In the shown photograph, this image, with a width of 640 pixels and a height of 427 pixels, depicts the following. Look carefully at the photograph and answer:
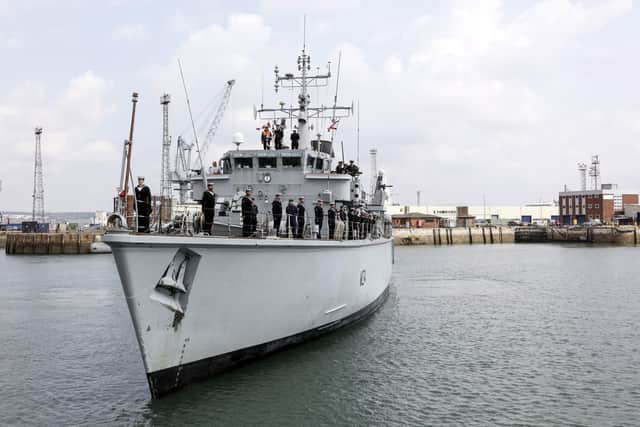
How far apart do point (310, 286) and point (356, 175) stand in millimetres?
7916

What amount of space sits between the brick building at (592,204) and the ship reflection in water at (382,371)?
82.1 meters

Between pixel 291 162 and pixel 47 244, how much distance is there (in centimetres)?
5302

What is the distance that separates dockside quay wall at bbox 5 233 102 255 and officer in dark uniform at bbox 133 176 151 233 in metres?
55.3

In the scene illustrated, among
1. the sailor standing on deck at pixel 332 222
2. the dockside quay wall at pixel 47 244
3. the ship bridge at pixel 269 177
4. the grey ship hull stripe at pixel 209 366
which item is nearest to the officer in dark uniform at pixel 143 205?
the grey ship hull stripe at pixel 209 366

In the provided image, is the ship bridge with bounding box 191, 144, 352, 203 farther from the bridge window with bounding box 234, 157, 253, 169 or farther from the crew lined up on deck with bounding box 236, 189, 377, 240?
the crew lined up on deck with bounding box 236, 189, 377, 240

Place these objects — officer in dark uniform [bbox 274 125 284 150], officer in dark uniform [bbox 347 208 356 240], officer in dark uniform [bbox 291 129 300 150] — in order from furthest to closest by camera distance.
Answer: officer in dark uniform [bbox 291 129 300 150] → officer in dark uniform [bbox 274 125 284 150] → officer in dark uniform [bbox 347 208 356 240]

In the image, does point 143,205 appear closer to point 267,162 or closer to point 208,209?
point 208,209

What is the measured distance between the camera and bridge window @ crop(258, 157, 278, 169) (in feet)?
60.1

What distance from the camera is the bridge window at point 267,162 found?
18.3m

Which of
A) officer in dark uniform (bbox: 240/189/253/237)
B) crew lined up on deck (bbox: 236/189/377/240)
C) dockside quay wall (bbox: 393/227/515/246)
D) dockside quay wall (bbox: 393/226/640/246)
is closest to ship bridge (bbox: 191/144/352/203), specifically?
crew lined up on deck (bbox: 236/189/377/240)

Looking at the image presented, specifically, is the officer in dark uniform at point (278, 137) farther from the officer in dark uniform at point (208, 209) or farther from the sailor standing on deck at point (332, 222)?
the officer in dark uniform at point (208, 209)

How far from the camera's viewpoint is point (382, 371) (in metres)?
13.8

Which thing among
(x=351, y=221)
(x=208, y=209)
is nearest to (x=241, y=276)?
(x=208, y=209)

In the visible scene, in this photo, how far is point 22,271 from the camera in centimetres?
4138
